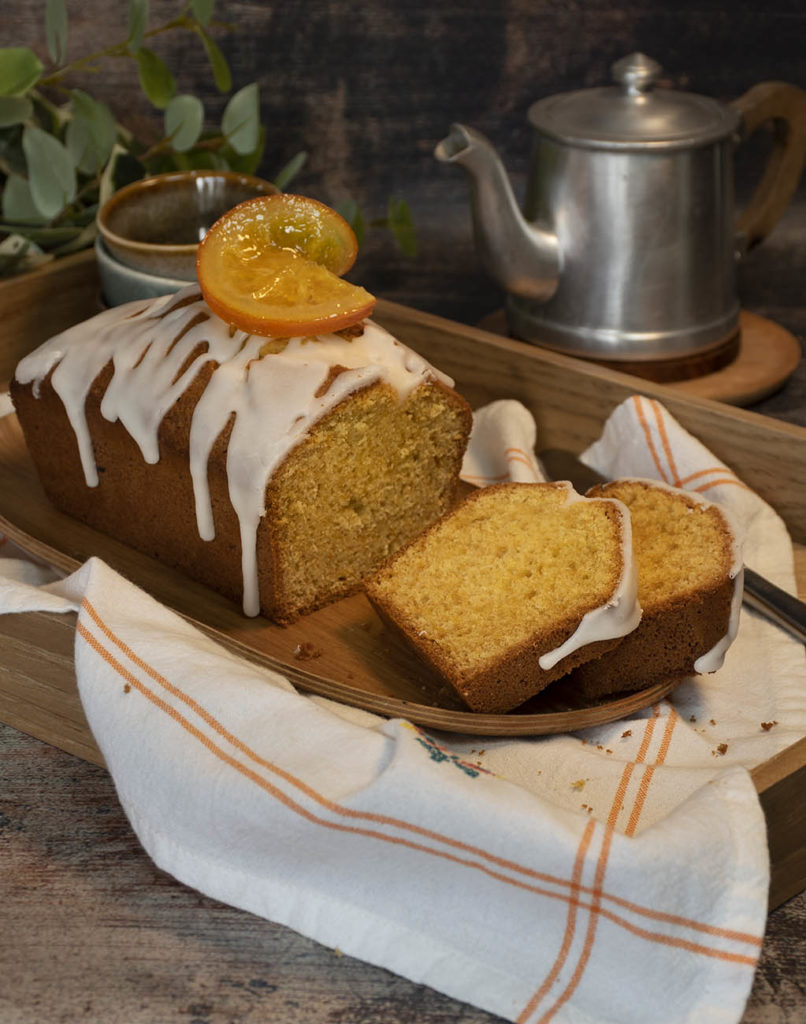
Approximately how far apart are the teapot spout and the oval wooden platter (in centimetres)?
83

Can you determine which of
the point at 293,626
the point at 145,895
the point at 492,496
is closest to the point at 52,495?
the point at 293,626

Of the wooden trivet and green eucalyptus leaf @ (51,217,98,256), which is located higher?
green eucalyptus leaf @ (51,217,98,256)

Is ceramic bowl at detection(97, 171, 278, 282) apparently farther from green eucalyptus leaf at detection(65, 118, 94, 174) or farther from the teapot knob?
the teapot knob

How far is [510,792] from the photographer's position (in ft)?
4.70

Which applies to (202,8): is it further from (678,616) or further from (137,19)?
(678,616)

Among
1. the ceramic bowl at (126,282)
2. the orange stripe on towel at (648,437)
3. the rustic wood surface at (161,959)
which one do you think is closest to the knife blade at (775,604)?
the orange stripe on towel at (648,437)

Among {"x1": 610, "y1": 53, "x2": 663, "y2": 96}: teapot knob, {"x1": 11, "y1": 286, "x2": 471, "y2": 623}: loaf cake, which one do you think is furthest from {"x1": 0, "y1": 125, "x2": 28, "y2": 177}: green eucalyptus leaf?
{"x1": 610, "y1": 53, "x2": 663, "y2": 96}: teapot knob

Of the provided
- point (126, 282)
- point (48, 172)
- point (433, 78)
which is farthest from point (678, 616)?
point (433, 78)

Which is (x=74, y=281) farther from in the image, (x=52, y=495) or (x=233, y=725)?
(x=233, y=725)

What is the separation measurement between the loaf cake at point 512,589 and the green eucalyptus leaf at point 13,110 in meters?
1.43

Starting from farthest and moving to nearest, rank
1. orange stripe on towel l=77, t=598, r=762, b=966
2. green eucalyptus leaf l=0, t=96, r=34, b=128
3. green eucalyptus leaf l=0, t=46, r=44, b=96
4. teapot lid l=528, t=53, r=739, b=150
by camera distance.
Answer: green eucalyptus leaf l=0, t=96, r=34, b=128 → green eucalyptus leaf l=0, t=46, r=44, b=96 → teapot lid l=528, t=53, r=739, b=150 → orange stripe on towel l=77, t=598, r=762, b=966

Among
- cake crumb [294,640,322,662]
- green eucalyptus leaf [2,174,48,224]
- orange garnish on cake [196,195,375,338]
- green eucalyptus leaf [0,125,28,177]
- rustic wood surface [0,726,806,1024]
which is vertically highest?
orange garnish on cake [196,195,375,338]

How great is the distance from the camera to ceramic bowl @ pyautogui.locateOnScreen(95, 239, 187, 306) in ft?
8.11

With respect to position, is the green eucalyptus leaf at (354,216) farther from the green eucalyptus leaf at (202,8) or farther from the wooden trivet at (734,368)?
the wooden trivet at (734,368)
